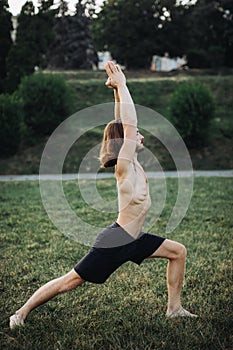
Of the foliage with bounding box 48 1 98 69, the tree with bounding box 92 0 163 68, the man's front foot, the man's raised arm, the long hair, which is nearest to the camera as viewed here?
the man's raised arm

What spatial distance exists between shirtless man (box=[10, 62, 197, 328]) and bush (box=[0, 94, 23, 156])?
31.9ft

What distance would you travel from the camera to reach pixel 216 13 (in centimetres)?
2598

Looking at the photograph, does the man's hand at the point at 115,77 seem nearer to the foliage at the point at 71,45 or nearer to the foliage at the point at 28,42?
the foliage at the point at 28,42

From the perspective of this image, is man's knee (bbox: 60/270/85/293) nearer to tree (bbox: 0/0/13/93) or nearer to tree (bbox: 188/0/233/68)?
tree (bbox: 0/0/13/93)

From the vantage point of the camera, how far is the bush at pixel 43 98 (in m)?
13.3

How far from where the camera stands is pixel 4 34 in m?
14.5

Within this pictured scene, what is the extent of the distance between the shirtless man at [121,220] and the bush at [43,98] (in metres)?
10.5

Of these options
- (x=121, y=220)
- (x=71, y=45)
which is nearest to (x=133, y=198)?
(x=121, y=220)

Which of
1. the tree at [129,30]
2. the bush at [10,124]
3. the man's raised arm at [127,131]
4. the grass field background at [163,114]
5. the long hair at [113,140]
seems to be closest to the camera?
the man's raised arm at [127,131]

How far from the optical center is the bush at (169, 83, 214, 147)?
42.3 feet

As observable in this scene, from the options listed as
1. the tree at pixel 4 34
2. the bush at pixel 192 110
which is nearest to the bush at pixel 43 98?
the tree at pixel 4 34

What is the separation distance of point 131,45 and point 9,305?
75.6 feet

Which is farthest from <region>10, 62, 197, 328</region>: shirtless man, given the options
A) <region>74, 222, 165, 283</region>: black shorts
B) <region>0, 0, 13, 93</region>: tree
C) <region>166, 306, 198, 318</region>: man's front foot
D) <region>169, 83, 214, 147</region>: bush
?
<region>0, 0, 13, 93</region>: tree

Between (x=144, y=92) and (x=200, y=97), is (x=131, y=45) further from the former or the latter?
(x=200, y=97)
